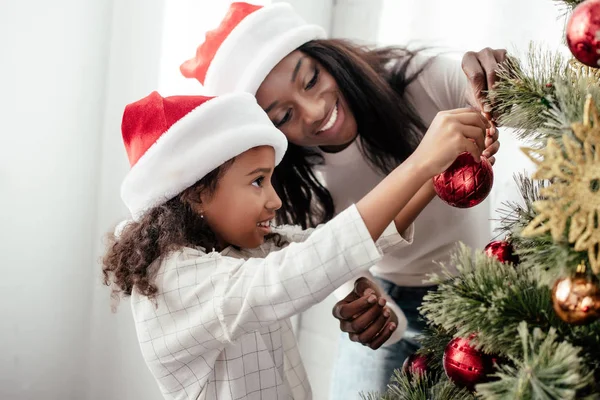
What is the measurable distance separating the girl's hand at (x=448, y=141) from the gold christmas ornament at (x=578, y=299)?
0.22m

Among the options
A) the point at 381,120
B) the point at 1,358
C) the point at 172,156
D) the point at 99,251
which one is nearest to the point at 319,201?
the point at 381,120

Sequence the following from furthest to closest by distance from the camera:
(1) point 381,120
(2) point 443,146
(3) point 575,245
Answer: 1. (1) point 381,120
2. (2) point 443,146
3. (3) point 575,245

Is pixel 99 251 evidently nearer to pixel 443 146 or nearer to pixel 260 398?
pixel 260 398

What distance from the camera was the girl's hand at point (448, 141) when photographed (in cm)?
66

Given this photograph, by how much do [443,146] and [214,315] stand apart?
319 millimetres

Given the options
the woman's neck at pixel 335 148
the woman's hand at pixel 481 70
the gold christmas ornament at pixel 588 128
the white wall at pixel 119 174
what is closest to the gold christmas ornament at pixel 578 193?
the gold christmas ornament at pixel 588 128

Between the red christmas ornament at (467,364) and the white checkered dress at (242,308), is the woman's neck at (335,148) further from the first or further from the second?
the red christmas ornament at (467,364)

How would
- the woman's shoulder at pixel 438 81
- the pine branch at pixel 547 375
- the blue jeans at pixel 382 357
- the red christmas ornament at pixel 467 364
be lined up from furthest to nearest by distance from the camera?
the blue jeans at pixel 382 357
the woman's shoulder at pixel 438 81
the red christmas ornament at pixel 467 364
the pine branch at pixel 547 375

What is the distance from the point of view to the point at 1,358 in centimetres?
127

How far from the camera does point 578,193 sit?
1.52ft

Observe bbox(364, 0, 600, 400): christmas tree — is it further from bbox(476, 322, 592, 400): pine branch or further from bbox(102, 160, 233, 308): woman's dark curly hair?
bbox(102, 160, 233, 308): woman's dark curly hair

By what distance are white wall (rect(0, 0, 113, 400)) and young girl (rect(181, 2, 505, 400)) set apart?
368 millimetres

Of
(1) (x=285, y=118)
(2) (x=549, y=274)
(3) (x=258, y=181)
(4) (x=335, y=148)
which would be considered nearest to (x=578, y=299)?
(2) (x=549, y=274)

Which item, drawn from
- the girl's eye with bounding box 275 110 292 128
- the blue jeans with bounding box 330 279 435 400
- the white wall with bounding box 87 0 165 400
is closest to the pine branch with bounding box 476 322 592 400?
the girl's eye with bounding box 275 110 292 128
